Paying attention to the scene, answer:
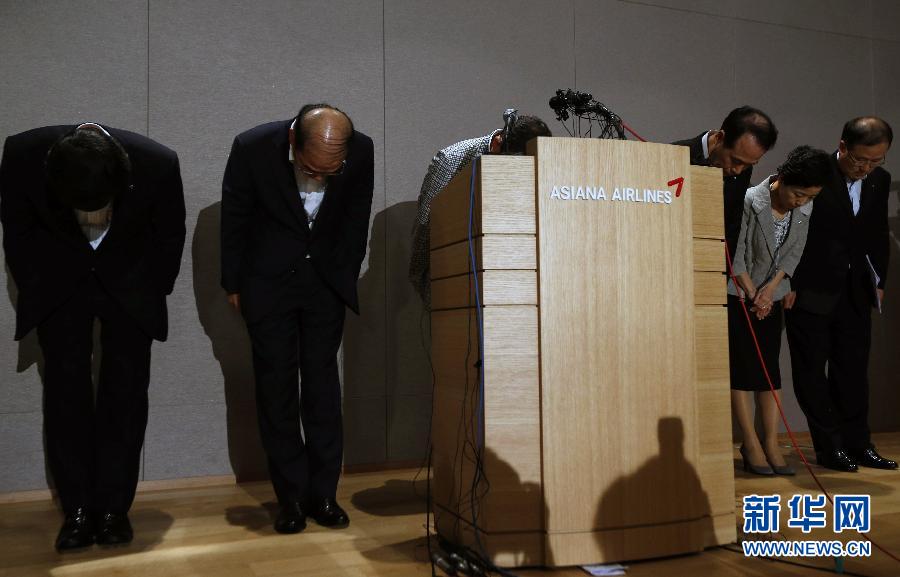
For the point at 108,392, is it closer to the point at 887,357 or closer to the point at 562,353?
the point at 562,353

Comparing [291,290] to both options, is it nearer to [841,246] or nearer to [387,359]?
[387,359]

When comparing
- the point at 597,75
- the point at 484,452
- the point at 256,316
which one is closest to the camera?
the point at 484,452

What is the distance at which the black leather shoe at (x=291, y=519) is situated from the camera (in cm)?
249

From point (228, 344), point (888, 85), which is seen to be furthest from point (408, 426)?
point (888, 85)

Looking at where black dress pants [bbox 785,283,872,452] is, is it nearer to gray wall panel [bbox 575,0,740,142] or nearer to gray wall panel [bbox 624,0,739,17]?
gray wall panel [bbox 575,0,740,142]

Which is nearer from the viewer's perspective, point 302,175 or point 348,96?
point 302,175

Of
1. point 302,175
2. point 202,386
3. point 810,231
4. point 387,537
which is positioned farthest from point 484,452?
point 810,231

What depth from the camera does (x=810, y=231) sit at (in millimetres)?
3842

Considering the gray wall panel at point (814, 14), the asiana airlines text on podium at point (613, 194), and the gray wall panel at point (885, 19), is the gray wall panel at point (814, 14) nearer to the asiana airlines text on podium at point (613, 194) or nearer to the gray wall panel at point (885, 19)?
the gray wall panel at point (885, 19)

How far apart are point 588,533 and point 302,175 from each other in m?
1.55

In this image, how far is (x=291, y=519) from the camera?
2510 mm

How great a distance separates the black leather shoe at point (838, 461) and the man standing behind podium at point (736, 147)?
4.11 ft

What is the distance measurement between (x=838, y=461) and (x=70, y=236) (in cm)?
339

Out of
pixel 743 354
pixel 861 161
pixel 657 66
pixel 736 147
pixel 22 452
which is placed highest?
pixel 657 66
